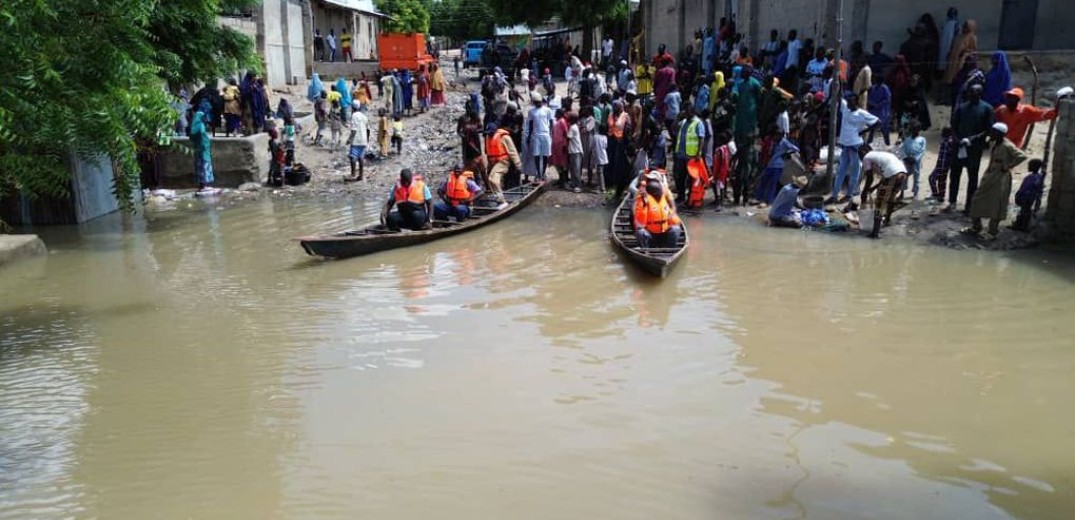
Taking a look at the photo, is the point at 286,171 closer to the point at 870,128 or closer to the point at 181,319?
the point at 181,319

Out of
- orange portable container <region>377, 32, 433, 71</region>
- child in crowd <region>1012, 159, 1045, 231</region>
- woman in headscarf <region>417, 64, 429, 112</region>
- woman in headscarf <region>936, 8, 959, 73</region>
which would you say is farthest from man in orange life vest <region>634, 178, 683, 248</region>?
orange portable container <region>377, 32, 433, 71</region>

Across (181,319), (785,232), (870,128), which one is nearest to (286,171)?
(181,319)

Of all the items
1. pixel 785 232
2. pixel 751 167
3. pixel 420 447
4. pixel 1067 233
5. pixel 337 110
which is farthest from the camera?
pixel 337 110

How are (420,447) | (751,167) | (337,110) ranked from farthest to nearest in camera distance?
(337,110) < (751,167) < (420,447)

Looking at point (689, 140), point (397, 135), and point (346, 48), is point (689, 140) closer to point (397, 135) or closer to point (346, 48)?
point (397, 135)

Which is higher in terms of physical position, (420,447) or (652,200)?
(652,200)

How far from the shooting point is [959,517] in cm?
501

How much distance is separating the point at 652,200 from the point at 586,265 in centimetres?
129

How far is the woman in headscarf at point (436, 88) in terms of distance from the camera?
25172 mm

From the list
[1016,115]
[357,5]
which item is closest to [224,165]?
[1016,115]

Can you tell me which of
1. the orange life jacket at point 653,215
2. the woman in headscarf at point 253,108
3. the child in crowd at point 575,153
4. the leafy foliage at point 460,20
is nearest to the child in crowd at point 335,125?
the woman in headscarf at point 253,108

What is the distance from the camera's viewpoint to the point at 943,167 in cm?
1295

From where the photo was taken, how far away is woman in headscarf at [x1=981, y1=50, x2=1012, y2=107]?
14.0 metres

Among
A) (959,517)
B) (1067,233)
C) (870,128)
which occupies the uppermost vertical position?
(870,128)
